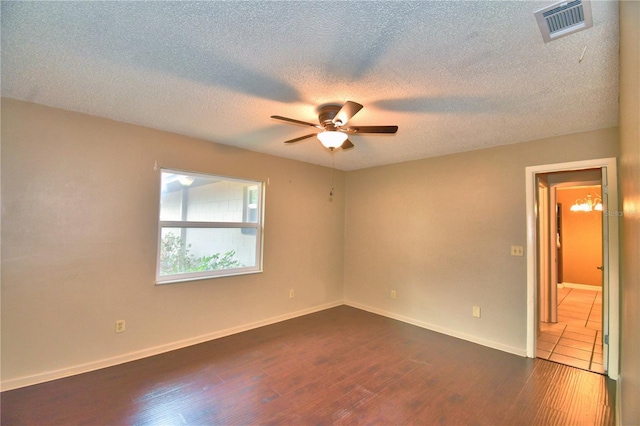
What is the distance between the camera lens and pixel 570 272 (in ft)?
22.5

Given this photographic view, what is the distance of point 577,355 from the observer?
3.08m

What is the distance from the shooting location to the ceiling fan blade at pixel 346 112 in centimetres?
192

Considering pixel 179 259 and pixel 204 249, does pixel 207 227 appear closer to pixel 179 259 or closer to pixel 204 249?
pixel 204 249

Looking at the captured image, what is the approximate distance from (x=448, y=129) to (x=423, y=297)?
7.72ft

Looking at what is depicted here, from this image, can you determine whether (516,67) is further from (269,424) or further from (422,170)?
(269,424)

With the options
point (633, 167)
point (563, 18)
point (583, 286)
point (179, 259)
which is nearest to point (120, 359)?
point (179, 259)

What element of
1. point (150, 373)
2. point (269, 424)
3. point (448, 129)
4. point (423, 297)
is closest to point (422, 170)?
point (448, 129)

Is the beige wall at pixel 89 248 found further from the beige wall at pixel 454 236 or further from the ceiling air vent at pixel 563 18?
the ceiling air vent at pixel 563 18

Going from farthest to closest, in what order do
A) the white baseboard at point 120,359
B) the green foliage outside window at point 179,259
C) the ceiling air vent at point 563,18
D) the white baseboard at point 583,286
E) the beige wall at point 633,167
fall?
the white baseboard at point 583,286 → the green foliage outside window at point 179,259 → the white baseboard at point 120,359 → the ceiling air vent at point 563,18 → the beige wall at point 633,167

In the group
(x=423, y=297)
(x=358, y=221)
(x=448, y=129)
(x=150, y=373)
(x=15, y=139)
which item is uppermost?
(x=448, y=129)

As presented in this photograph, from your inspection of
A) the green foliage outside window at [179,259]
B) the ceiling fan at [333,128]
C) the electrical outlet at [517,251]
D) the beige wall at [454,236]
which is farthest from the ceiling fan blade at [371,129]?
the green foliage outside window at [179,259]

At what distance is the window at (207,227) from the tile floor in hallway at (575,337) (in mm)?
3746

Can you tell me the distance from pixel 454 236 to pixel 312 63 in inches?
117

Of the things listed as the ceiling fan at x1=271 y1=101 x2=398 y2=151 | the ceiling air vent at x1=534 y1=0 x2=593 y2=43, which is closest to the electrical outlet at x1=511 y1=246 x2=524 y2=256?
the ceiling fan at x1=271 y1=101 x2=398 y2=151
